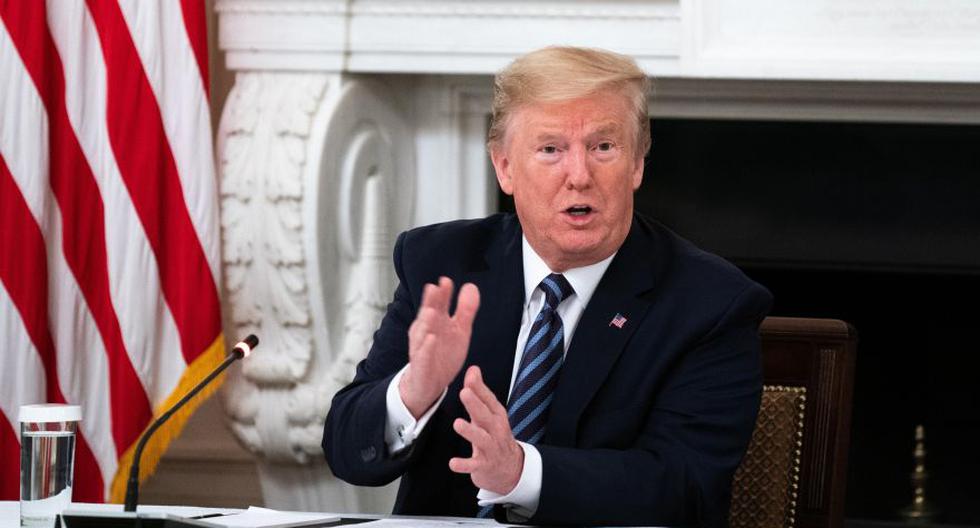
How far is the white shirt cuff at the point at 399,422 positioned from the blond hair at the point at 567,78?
441 mm

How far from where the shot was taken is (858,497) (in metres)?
3.78

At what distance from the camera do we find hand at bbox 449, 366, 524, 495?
5.48ft

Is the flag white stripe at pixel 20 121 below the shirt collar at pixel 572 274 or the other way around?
the other way around

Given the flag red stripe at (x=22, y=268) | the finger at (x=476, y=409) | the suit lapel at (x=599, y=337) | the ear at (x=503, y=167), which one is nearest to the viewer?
the finger at (x=476, y=409)

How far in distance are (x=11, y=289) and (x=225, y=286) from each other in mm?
521

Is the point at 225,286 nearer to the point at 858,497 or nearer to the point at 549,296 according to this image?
the point at 549,296

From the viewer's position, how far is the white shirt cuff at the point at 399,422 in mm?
1831

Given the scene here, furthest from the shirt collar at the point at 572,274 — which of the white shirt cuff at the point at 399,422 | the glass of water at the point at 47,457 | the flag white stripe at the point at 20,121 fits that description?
the flag white stripe at the point at 20,121

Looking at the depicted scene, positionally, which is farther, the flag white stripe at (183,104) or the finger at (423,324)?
the flag white stripe at (183,104)

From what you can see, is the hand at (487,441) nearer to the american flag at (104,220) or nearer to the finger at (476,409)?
the finger at (476,409)

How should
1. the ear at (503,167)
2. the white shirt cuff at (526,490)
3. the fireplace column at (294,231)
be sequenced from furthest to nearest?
the fireplace column at (294,231) < the ear at (503,167) < the white shirt cuff at (526,490)

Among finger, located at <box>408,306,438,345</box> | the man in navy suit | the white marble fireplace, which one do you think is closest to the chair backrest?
the man in navy suit

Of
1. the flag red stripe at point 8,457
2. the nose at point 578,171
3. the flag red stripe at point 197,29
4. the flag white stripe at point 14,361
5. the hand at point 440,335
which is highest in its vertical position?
the flag red stripe at point 197,29

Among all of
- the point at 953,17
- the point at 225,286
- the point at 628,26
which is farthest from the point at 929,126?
the point at 225,286
